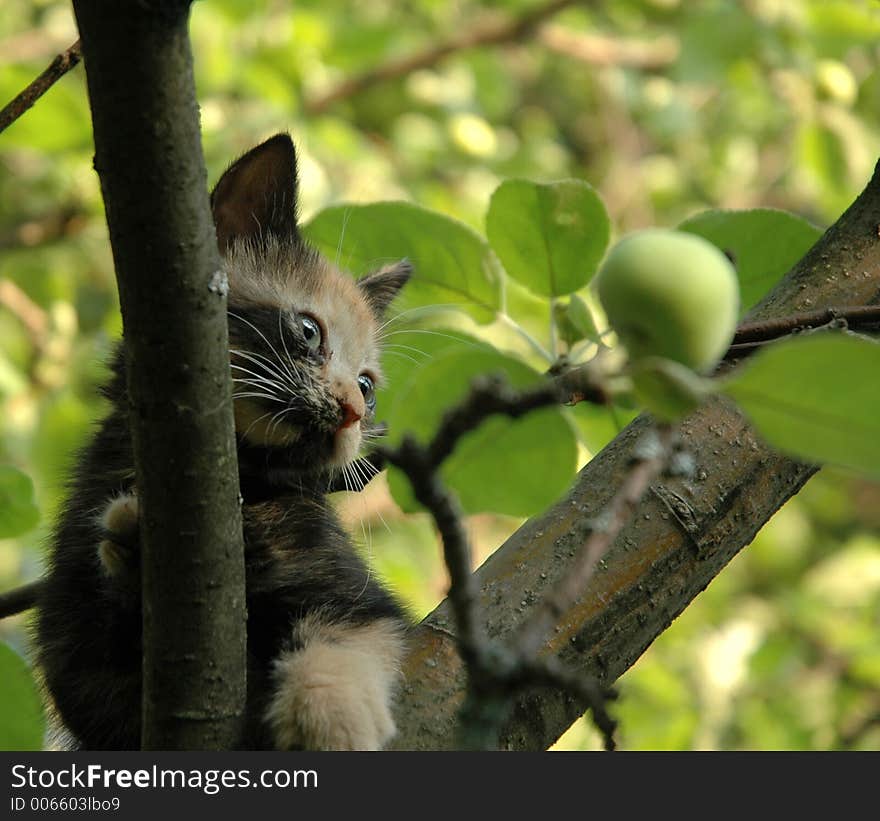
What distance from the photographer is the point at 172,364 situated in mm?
936

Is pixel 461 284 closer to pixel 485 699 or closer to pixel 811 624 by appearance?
pixel 485 699

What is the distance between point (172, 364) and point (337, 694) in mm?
448

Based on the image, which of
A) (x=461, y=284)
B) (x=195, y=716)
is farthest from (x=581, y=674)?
(x=461, y=284)

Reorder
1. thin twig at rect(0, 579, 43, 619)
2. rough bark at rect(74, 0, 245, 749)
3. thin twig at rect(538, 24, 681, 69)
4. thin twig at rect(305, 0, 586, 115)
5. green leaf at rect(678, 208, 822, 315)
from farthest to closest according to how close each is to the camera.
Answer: thin twig at rect(538, 24, 681, 69), thin twig at rect(305, 0, 586, 115), thin twig at rect(0, 579, 43, 619), green leaf at rect(678, 208, 822, 315), rough bark at rect(74, 0, 245, 749)

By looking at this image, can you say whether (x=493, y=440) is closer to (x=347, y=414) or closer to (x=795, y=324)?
(x=795, y=324)

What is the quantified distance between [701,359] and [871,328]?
23.7 inches

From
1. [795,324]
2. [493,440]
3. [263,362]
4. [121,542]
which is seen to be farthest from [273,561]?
[795,324]

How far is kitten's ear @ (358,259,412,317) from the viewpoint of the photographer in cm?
195

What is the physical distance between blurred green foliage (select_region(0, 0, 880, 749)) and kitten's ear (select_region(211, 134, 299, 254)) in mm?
222

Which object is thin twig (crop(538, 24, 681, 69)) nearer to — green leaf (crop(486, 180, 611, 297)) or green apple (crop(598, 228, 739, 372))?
green leaf (crop(486, 180, 611, 297))

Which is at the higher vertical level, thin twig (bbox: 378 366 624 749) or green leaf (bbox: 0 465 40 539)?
thin twig (bbox: 378 366 624 749)

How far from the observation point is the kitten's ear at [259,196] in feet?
5.90

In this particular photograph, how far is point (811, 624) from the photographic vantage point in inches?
119

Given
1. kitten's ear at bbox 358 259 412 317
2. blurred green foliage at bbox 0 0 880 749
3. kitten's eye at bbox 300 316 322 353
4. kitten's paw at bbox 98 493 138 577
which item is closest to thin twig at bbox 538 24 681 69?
blurred green foliage at bbox 0 0 880 749
